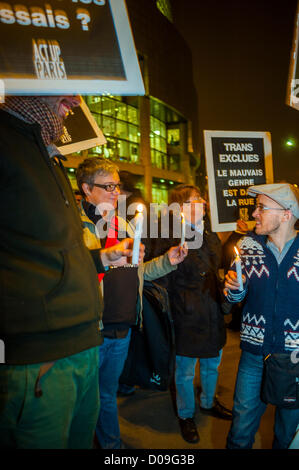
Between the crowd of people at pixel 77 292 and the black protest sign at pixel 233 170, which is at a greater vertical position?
the black protest sign at pixel 233 170

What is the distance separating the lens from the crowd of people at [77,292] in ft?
3.81

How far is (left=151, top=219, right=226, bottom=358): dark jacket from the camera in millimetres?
3086

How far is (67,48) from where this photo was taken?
1.28 metres

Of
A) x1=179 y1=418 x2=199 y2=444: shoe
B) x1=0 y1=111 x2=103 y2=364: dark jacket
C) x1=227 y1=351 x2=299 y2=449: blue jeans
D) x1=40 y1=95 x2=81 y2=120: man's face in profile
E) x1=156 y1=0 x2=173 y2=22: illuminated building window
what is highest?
x1=156 y1=0 x2=173 y2=22: illuminated building window

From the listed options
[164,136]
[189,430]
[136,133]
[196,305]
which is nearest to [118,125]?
[136,133]

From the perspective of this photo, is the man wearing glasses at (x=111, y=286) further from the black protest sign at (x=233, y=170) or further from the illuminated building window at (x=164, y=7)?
the illuminated building window at (x=164, y=7)

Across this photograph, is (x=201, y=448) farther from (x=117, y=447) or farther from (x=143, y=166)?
(x=143, y=166)

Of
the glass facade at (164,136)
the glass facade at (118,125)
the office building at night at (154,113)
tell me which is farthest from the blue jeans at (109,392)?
the glass facade at (164,136)

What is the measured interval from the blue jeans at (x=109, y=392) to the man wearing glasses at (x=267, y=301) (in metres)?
0.95

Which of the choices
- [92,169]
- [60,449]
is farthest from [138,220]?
[92,169]

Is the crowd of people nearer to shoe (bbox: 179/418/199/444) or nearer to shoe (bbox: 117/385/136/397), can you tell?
shoe (bbox: 179/418/199/444)

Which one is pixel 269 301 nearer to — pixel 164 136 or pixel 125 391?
pixel 125 391

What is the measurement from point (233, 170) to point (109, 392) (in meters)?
2.36

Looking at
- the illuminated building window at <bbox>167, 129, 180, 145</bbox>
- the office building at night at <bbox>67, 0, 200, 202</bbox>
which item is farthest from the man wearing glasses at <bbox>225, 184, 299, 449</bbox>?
the illuminated building window at <bbox>167, 129, 180, 145</bbox>
